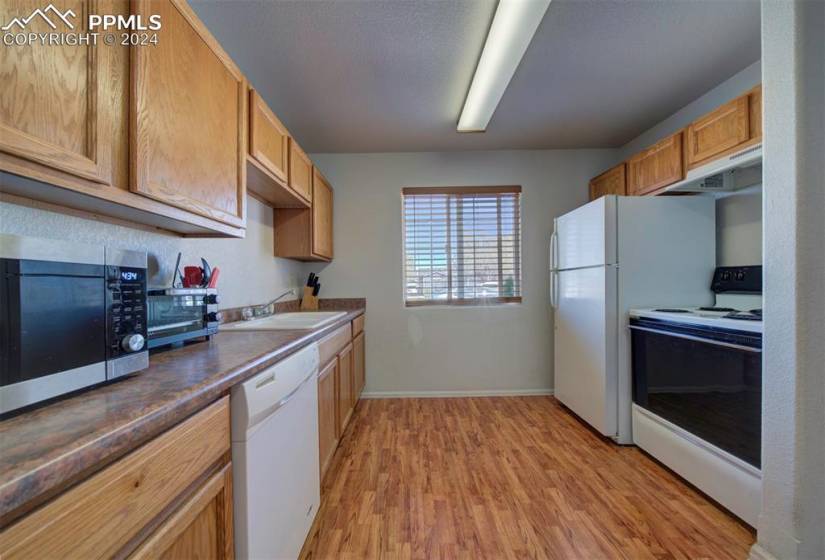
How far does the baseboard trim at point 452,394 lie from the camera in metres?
3.36

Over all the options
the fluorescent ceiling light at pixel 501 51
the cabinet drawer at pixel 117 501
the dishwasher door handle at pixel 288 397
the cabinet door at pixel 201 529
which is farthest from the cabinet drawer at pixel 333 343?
the fluorescent ceiling light at pixel 501 51

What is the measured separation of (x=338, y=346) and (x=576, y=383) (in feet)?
6.35

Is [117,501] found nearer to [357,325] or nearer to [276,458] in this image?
[276,458]

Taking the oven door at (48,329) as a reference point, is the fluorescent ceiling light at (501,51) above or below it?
above

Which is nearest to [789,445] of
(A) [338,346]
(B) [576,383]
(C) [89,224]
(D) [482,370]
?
(B) [576,383]

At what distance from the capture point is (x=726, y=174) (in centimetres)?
216

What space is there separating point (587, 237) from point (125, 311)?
2.64 metres

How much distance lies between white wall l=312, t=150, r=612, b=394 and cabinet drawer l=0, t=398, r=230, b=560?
8.71ft

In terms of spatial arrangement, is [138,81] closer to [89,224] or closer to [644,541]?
[89,224]

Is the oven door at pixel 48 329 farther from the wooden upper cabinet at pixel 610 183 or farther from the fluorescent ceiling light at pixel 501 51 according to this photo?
the wooden upper cabinet at pixel 610 183

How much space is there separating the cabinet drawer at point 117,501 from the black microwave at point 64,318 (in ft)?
0.71

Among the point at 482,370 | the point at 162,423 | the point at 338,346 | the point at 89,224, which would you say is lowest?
the point at 482,370

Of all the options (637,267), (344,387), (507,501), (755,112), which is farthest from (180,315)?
(755,112)

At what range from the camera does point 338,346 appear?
2.16 metres
